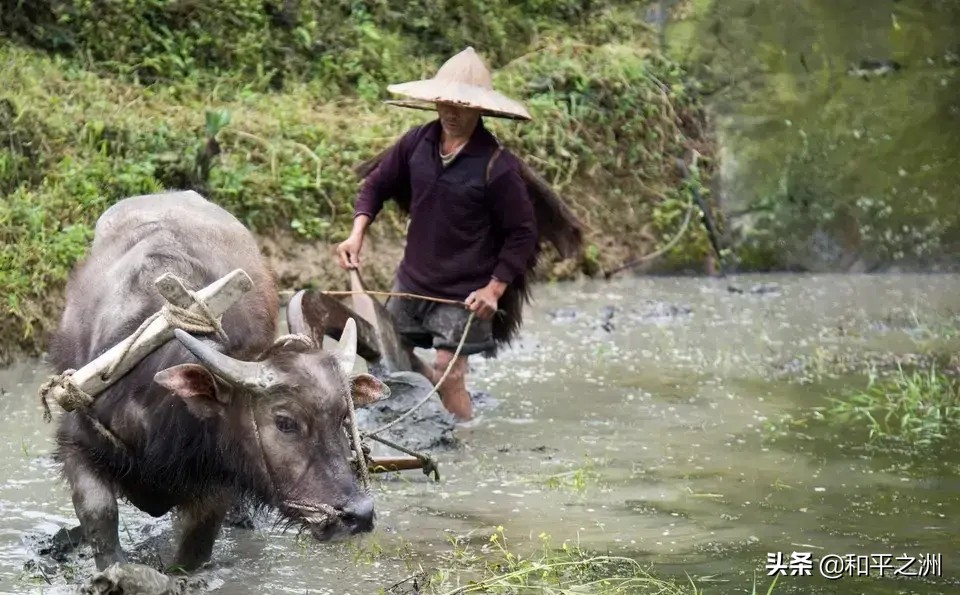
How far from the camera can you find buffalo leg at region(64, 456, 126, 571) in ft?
15.5

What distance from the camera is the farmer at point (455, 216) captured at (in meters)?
7.33

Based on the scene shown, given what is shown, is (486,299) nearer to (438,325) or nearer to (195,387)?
(438,325)

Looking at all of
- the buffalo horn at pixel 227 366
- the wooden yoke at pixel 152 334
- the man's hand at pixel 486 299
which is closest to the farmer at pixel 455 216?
the man's hand at pixel 486 299

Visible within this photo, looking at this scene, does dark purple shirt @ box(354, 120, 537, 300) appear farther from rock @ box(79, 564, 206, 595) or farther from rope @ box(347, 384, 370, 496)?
rock @ box(79, 564, 206, 595)

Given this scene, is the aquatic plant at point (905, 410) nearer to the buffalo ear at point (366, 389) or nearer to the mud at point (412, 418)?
the mud at point (412, 418)

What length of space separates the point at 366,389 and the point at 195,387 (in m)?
0.59

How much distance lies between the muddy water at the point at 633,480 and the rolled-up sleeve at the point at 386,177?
4.23 feet

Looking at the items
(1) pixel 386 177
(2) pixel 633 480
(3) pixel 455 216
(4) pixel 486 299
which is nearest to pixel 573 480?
(2) pixel 633 480

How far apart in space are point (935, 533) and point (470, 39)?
867cm

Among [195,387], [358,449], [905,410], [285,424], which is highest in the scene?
[195,387]

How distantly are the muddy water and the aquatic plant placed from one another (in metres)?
0.24

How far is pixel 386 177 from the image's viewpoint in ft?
24.9

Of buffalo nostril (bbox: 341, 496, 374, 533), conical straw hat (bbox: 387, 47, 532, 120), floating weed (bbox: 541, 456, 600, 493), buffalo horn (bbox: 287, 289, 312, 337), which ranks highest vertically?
conical straw hat (bbox: 387, 47, 532, 120)

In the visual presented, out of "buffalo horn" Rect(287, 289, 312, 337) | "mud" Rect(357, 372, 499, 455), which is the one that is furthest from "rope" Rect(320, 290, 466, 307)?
"buffalo horn" Rect(287, 289, 312, 337)
